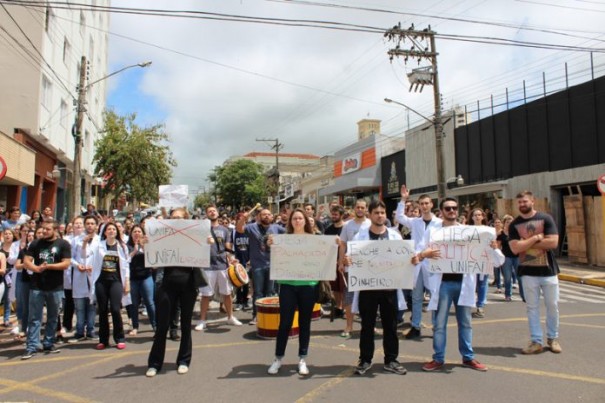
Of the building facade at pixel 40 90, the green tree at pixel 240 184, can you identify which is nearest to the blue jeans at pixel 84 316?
the building facade at pixel 40 90

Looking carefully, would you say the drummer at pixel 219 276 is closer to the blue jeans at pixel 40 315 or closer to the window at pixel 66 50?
the blue jeans at pixel 40 315

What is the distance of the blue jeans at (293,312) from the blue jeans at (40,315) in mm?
3340

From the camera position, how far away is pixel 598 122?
18.2 metres

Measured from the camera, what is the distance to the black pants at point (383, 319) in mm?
5410

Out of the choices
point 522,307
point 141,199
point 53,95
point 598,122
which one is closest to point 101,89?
point 141,199

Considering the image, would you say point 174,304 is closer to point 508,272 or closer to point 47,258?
point 47,258

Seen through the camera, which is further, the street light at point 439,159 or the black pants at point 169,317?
the street light at point 439,159

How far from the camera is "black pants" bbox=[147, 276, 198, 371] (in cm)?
554

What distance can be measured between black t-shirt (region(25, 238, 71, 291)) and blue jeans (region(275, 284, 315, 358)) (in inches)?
131

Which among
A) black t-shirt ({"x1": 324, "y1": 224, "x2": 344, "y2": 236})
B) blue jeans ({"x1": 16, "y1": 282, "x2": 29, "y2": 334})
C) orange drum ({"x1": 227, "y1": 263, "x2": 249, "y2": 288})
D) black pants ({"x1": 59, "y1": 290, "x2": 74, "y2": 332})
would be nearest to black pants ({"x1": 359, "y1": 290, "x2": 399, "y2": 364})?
black t-shirt ({"x1": 324, "y1": 224, "x2": 344, "y2": 236})

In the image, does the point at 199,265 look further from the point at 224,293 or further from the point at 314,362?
the point at 224,293

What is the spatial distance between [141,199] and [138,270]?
26185mm

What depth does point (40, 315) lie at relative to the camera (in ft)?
21.4

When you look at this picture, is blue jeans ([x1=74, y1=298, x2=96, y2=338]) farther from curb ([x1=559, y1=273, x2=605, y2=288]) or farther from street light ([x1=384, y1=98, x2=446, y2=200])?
street light ([x1=384, y1=98, x2=446, y2=200])
